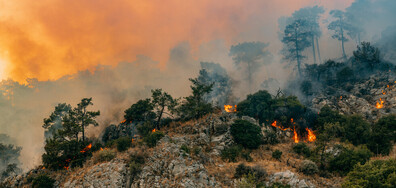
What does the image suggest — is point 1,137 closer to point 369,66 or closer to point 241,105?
point 241,105

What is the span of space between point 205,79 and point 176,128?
3108cm

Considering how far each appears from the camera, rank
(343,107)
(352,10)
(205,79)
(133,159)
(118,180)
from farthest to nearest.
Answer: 1. (352,10)
2. (205,79)
3. (343,107)
4. (133,159)
5. (118,180)

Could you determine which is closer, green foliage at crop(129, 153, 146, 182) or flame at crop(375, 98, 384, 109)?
green foliage at crop(129, 153, 146, 182)

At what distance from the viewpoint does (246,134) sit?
44438 millimetres

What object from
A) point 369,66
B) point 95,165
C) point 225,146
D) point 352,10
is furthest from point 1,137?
point 352,10

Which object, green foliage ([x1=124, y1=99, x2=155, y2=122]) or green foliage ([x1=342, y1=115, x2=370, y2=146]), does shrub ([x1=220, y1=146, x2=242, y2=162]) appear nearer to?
green foliage ([x1=342, y1=115, x2=370, y2=146])

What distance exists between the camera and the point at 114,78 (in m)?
88.1

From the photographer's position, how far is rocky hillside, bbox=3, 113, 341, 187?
29484 mm

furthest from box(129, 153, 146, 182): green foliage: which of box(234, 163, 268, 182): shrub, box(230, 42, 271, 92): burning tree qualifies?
box(230, 42, 271, 92): burning tree

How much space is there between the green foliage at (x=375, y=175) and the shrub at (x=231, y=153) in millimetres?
17190

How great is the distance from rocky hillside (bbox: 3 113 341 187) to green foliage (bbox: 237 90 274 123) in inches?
409

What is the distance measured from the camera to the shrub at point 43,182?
3294 cm

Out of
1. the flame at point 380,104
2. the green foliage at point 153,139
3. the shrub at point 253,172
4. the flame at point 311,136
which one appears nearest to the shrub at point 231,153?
the shrub at point 253,172

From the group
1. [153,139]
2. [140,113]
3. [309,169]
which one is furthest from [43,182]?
[309,169]
